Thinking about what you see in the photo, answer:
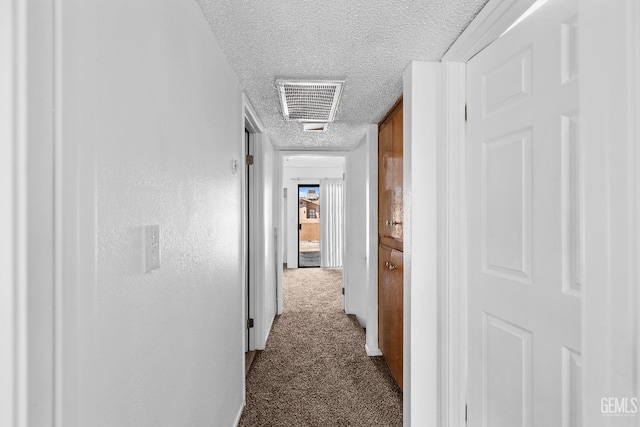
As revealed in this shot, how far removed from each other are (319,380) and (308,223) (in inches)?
254

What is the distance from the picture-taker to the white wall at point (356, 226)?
4176mm

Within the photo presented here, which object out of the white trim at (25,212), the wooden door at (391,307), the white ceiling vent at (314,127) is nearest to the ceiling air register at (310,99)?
the white ceiling vent at (314,127)

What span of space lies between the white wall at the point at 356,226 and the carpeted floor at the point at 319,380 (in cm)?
36

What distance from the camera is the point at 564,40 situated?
44.4 inches

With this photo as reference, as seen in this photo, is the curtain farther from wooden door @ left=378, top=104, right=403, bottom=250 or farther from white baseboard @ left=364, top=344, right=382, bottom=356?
wooden door @ left=378, top=104, right=403, bottom=250

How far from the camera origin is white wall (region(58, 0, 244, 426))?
717mm

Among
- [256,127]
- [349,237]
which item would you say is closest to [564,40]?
[256,127]

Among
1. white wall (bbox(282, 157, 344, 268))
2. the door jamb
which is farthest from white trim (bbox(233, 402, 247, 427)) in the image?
white wall (bbox(282, 157, 344, 268))

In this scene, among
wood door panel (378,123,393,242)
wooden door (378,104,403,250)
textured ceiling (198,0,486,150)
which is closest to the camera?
textured ceiling (198,0,486,150)

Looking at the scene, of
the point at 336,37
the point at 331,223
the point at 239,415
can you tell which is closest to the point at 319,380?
the point at 239,415

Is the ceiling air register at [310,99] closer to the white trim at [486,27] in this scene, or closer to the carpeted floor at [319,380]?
the white trim at [486,27]

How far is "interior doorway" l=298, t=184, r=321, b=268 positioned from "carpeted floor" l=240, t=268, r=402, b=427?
3.76 metres

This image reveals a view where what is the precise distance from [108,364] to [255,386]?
2.02 m
